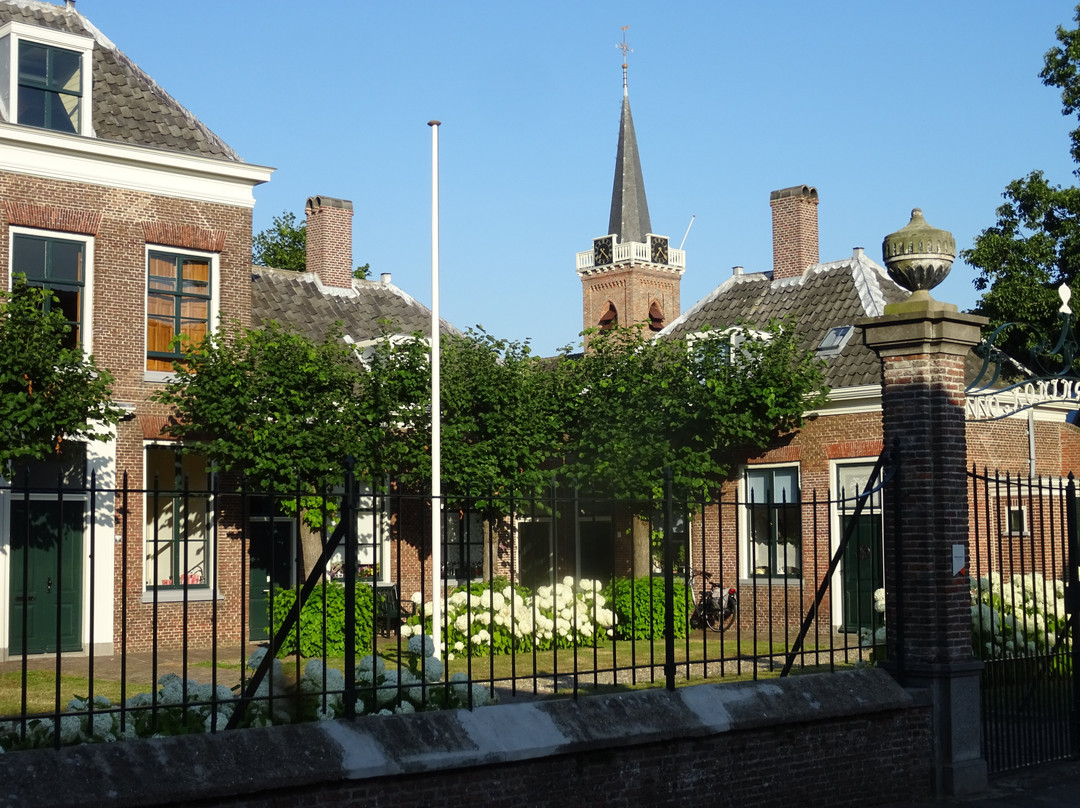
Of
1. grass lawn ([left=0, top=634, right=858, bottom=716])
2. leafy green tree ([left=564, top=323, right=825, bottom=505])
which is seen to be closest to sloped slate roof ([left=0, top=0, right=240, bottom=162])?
leafy green tree ([left=564, top=323, right=825, bottom=505])

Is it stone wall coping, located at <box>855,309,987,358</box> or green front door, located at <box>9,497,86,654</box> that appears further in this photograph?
green front door, located at <box>9,497,86,654</box>

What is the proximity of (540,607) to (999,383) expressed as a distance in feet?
36.1

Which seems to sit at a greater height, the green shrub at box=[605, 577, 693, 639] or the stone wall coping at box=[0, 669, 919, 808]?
the stone wall coping at box=[0, 669, 919, 808]

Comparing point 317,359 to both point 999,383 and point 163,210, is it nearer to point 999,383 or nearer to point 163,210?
point 163,210

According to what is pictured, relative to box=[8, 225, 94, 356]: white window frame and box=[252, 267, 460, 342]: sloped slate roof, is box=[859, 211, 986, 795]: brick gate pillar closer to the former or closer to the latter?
box=[8, 225, 94, 356]: white window frame

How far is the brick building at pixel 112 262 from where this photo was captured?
59.8ft

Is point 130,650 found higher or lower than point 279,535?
lower

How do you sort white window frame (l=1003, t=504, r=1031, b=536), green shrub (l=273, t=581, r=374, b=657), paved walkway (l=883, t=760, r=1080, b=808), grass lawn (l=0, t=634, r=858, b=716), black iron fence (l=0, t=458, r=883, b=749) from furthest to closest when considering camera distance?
1. green shrub (l=273, t=581, r=374, b=657)
2. grass lawn (l=0, t=634, r=858, b=716)
3. black iron fence (l=0, t=458, r=883, b=749)
4. white window frame (l=1003, t=504, r=1031, b=536)
5. paved walkway (l=883, t=760, r=1080, b=808)

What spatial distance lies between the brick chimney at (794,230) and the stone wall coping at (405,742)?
18.2 m

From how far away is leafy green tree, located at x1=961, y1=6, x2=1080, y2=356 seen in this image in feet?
81.4

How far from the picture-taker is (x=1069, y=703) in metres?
11.2

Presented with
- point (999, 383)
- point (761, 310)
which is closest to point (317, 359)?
point (761, 310)

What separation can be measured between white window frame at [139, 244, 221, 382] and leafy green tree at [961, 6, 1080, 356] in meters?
14.5

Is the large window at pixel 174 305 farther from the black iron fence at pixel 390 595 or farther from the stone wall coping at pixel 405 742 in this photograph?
the stone wall coping at pixel 405 742
